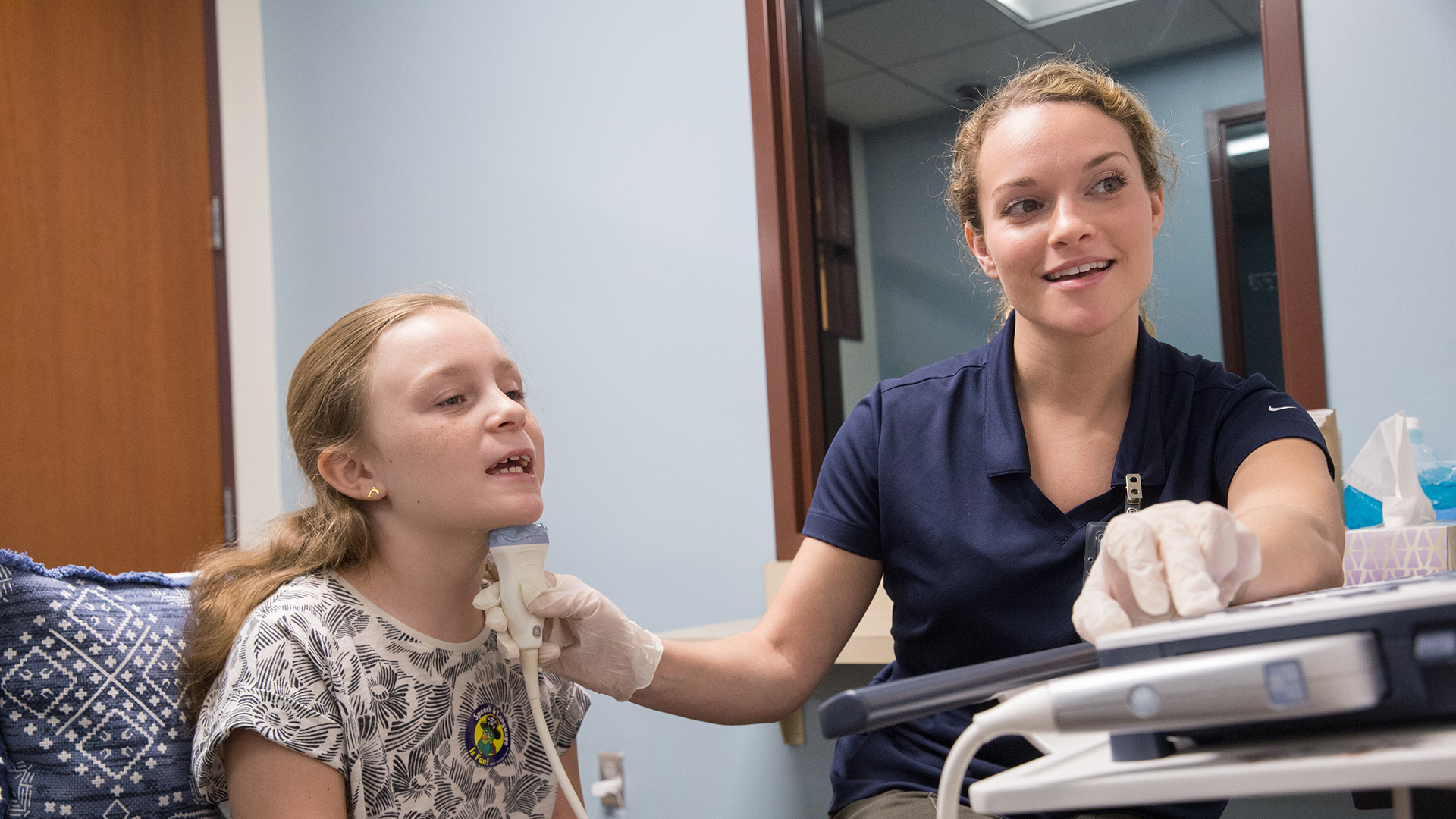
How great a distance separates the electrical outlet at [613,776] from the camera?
7.04ft

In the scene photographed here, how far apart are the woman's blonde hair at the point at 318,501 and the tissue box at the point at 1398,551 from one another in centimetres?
109

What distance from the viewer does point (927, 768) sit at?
1050mm

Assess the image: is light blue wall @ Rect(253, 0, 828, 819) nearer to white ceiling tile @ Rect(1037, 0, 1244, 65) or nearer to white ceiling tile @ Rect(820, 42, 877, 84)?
white ceiling tile @ Rect(820, 42, 877, 84)

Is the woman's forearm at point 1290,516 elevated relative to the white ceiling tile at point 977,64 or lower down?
lower down

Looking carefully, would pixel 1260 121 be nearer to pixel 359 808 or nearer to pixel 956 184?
pixel 956 184

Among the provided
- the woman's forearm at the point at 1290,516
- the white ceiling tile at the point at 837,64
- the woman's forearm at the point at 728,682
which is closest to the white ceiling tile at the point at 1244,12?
the white ceiling tile at the point at 837,64

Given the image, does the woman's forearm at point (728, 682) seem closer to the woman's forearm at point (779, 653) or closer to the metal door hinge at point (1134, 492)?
the woman's forearm at point (779, 653)

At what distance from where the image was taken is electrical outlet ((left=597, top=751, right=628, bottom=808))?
2145 mm

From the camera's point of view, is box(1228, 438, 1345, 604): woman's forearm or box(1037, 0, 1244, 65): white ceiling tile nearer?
box(1228, 438, 1345, 604): woman's forearm

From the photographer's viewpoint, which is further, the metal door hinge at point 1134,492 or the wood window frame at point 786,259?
the wood window frame at point 786,259

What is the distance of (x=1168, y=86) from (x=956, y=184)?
0.69m

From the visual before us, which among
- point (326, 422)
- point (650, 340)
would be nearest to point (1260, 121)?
point (650, 340)

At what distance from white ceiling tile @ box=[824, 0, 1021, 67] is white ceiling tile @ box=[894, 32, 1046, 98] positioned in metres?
0.02

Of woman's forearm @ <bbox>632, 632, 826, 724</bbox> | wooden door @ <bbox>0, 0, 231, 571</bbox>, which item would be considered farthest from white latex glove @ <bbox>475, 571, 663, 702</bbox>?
wooden door @ <bbox>0, 0, 231, 571</bbox>
